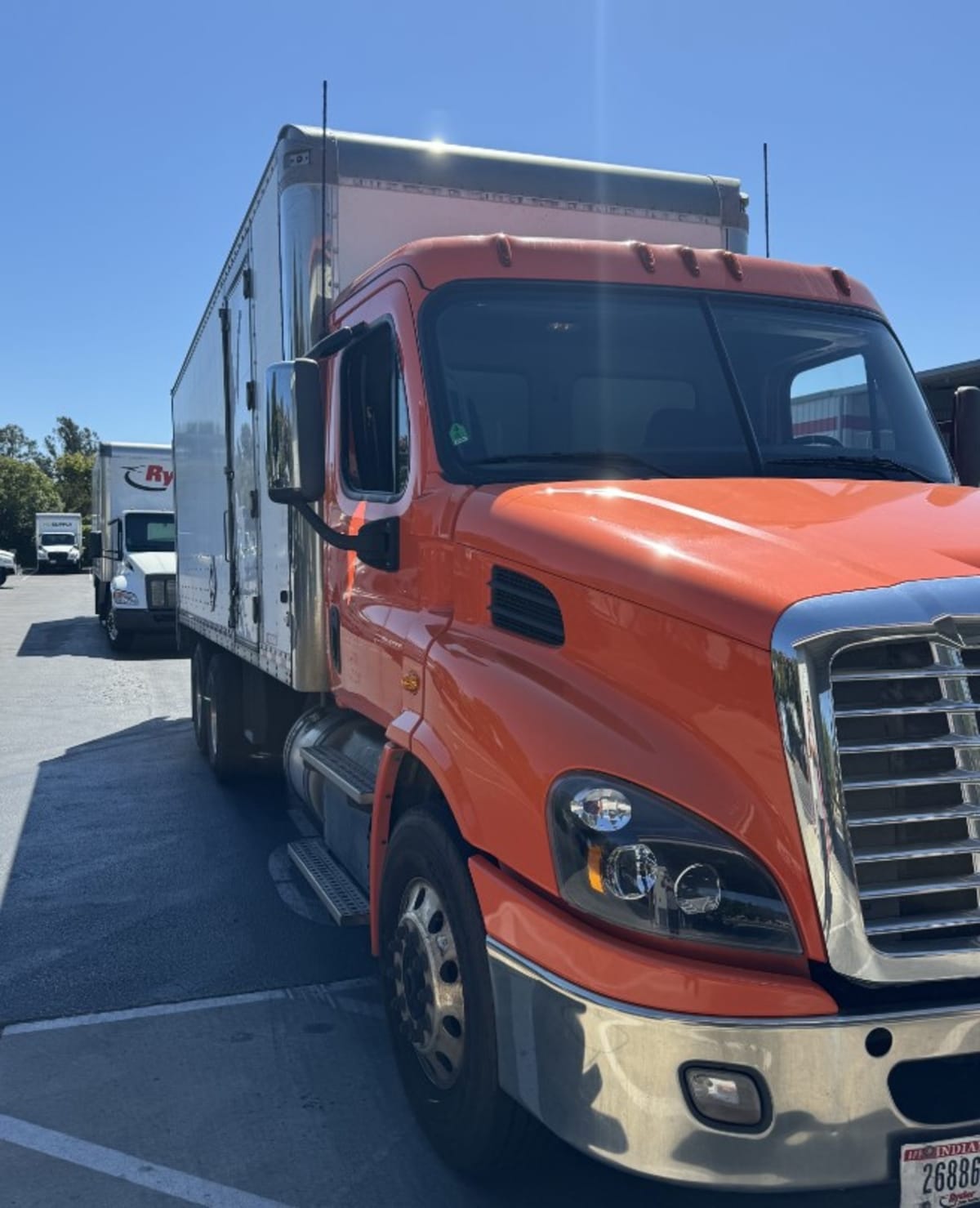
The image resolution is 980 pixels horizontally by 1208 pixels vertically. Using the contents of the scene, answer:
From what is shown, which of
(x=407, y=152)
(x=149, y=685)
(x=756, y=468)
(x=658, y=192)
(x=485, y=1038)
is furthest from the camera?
(x=149, y=685)

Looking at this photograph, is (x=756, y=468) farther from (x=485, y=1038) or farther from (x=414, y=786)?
(x=485, y=1038)

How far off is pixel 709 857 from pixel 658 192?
4.12 m

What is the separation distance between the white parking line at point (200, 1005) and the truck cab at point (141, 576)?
43.1ft

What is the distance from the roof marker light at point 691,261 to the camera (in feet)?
13.6

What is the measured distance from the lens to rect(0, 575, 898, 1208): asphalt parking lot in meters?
3.35

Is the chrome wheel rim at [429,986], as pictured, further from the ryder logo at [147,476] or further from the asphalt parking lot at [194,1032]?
the ryder logo at [147,476]

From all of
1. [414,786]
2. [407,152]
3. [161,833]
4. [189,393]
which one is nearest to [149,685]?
[189,393]

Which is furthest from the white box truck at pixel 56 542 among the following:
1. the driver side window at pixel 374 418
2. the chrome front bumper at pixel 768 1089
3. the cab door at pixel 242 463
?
the chrome front bumper at pixel 768 1089

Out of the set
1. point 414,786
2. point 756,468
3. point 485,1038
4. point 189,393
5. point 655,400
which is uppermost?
point 189,393

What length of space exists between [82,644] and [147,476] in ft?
10.5

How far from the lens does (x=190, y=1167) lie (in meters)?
3.45

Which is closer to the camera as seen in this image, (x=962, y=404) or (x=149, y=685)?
(x=962, y=404)

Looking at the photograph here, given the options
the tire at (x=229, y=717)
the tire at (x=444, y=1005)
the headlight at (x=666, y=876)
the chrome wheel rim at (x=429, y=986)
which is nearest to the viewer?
the headlight at (x=666, y=876)

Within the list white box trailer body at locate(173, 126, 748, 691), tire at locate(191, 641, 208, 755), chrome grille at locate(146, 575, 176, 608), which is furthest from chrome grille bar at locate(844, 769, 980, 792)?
chrome grille at locate(146, 575, 176, 608)
